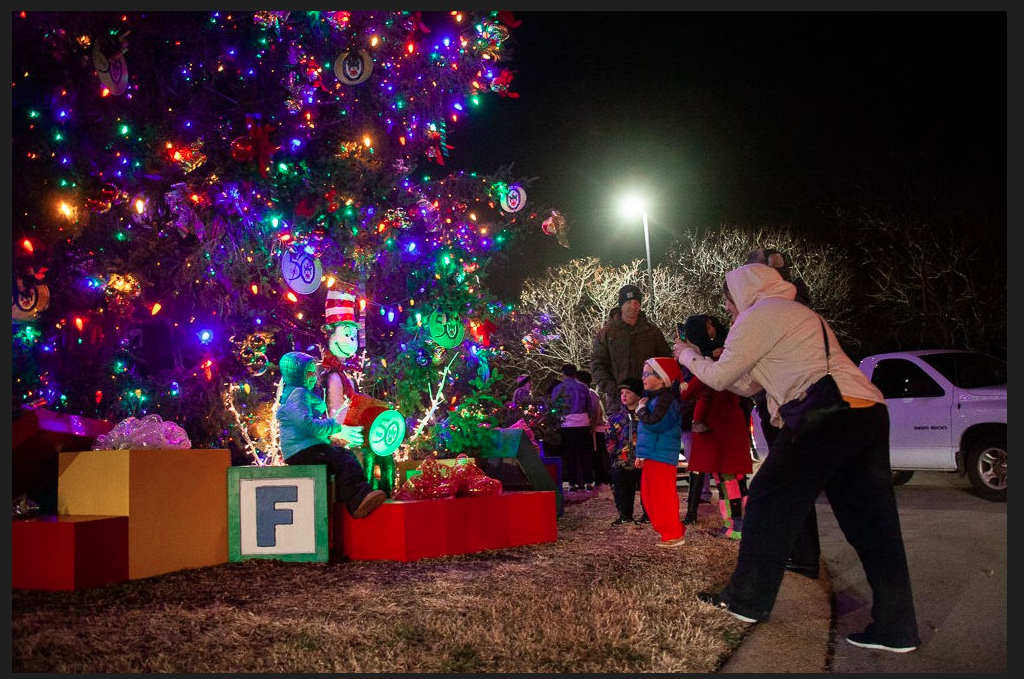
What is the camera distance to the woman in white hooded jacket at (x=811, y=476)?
12.7 feet

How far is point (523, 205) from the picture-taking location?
941cm

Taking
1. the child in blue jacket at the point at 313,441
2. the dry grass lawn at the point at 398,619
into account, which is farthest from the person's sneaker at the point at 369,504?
the dry grass lawn at the point at 398,619

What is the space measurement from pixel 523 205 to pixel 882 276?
21.1 m

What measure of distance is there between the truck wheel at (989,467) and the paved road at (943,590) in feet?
1.66

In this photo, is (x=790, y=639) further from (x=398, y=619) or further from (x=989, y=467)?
(x=989, y=467)

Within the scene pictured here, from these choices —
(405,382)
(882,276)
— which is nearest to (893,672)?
(405,382)

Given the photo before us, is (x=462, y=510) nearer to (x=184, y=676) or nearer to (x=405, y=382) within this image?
(x=405, y=382)

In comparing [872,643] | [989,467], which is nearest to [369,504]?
[872,643]

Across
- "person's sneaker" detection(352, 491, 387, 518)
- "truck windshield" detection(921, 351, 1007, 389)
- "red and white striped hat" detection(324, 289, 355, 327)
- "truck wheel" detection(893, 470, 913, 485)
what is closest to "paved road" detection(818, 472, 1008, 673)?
"truck windshield" detection(921, 351, 1007, 389)

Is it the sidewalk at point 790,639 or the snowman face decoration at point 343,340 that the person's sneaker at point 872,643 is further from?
the snowman face decoration at point 343,340

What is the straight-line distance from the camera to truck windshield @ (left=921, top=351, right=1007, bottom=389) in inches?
408

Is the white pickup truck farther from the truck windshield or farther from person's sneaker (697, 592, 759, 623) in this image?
person's sneaker (697, 592, 759, 623)

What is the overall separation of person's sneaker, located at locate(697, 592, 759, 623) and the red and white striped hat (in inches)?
180

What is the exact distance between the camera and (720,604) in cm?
436
